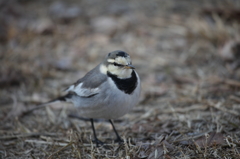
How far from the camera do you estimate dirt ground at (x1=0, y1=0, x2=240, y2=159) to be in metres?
4.02

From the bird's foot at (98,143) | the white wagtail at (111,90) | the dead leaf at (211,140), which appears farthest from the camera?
the bird's foot at (98,143)

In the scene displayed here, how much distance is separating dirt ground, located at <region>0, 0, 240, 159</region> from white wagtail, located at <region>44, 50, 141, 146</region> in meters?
0.43

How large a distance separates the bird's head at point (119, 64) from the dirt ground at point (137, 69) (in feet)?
3.07

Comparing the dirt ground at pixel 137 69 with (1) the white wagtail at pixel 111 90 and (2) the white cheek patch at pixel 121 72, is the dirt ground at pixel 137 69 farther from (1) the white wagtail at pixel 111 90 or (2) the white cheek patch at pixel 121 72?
(2) the white cheek patch at pixel 121 72

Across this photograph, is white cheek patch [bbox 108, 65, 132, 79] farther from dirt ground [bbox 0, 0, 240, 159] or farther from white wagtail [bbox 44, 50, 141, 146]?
dirt ground [bbox 0, 0, 240, 159]

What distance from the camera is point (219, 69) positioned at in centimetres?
617

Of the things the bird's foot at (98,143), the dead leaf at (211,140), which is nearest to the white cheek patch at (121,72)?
the bird's foot at (98,143)

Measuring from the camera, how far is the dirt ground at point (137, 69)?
4023 mm

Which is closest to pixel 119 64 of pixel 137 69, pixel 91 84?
pixel 91 84

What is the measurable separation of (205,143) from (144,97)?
2.13m

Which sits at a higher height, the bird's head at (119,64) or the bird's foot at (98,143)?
the bird's head at (119,64)

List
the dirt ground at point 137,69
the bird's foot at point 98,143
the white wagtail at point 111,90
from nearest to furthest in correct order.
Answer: the white wagtail at point 111,90, the dirt ground at point 137,69, the bird's foot at point 98,143

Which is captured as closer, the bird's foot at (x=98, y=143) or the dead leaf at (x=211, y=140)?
the dead leaf at (x=211, y=140)

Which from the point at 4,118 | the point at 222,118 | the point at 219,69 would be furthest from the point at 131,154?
the point at 219,69
